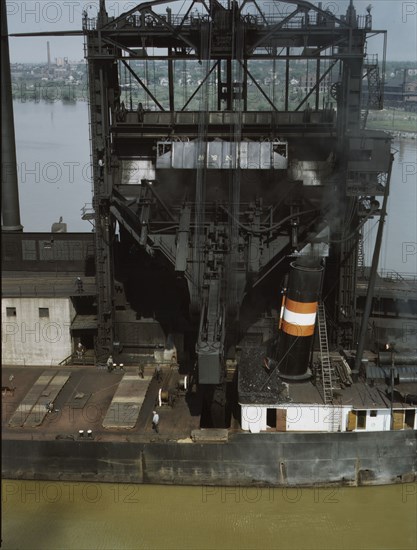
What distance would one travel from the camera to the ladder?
15.8 metres

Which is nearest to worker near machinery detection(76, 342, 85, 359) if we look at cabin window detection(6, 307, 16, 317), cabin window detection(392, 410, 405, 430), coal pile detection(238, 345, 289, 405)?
cabin window detection(6, 307, 16, 317)

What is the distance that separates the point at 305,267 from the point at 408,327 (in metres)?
7.05

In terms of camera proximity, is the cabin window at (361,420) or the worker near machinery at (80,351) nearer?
the cabin window at (361,420)

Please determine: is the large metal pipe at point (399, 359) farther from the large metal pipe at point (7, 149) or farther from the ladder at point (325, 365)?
the large metal pipe at point (7, 149)

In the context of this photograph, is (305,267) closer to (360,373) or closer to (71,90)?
(360,373)

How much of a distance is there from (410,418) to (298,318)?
3988 millimetres

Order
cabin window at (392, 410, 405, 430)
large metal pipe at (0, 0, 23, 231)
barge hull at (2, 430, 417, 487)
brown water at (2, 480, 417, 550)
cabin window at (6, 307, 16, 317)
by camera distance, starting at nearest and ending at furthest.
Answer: brown water at (2, 480, 417, 550) → barge hull at (2, 430, 417, 487) → cabin window at (392, 410, 405, 430) → cabin window at (6, 307, 16, 317) → large metal pipe at (0, 0, 23, 231)

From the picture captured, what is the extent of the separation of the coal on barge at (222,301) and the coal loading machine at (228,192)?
7cm

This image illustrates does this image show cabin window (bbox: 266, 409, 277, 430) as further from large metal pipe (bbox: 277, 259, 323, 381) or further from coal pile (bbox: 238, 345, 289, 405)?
large metal pipe (bbox: 277, 259, 323, 381)

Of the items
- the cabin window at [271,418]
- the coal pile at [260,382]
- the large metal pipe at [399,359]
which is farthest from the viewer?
the large metal pipe at [399,359]

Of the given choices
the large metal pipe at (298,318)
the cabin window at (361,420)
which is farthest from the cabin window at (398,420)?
the large metal pipe at (298,318)

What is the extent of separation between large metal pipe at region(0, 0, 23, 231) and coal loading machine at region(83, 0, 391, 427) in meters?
6.48

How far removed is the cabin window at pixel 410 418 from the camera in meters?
15.8

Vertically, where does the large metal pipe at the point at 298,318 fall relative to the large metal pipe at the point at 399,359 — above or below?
above
